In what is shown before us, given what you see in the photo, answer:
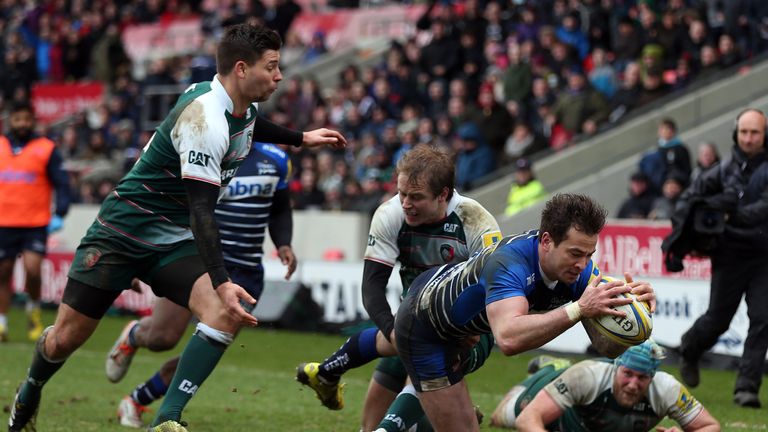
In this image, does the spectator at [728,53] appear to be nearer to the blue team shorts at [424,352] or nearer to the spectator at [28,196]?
the spectator at [28,196]

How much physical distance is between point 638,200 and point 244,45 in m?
9.50

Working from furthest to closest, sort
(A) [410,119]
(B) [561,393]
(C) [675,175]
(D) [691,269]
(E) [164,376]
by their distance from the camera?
(A) [410,119]
(C) [675,175]
(D) [691,269]
(E) [164,376]
(B) [561,393]

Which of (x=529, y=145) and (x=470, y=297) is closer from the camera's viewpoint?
(x=470, y=297)

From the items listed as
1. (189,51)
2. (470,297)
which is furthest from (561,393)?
(189,51)

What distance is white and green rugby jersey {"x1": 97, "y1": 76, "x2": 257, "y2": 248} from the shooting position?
6613 mm

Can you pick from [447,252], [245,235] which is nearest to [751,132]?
[447,252]

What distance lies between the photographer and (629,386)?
7.90 metres

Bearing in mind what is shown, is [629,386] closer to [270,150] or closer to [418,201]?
[418,201]

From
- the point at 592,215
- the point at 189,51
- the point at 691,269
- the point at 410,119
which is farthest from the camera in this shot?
the point at 189,51

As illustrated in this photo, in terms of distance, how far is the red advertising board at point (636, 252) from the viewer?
13359 mm

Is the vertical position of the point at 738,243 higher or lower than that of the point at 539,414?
higher

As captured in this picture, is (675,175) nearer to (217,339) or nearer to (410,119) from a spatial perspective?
(410,119)

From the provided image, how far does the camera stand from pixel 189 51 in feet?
93.7

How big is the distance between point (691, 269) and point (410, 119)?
814 centimetres
